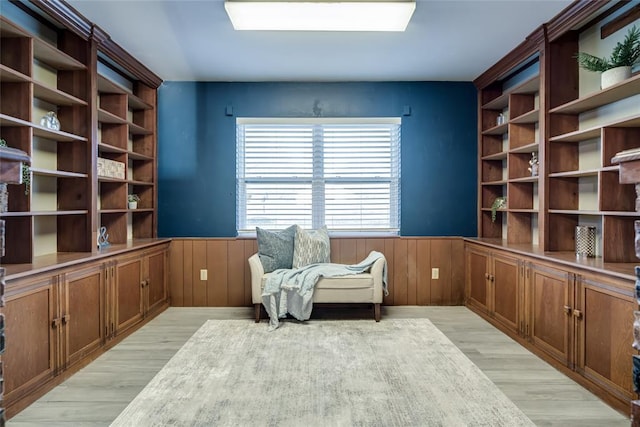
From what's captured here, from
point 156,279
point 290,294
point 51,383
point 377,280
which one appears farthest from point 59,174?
point 377,280

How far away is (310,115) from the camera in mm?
4641

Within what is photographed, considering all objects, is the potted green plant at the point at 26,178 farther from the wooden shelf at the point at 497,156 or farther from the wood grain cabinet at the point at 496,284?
the wooden shelf at the point at 497,156

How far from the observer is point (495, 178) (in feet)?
15.2

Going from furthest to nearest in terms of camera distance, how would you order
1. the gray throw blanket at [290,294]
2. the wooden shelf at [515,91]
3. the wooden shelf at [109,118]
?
the gray throw blanket at [290,294] → the wooden shelf at [515,91] → the wooden shelf at [109,118]

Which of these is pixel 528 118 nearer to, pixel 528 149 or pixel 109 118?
pixel 528 149

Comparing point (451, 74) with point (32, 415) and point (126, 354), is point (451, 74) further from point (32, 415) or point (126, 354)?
point (32, 415)

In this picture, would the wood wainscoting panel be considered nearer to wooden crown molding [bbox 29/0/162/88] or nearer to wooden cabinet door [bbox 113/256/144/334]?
wooden cabinet door [bbox 113/256/144/334]

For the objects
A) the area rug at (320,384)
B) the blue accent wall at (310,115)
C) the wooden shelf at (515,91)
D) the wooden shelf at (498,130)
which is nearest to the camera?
the area rug at (320,384)

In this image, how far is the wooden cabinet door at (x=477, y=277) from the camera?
4.00 meters

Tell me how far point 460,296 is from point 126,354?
3.57 m

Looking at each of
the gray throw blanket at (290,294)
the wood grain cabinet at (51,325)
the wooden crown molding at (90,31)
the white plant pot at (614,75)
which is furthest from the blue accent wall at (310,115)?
the white plant pot at (614,75)

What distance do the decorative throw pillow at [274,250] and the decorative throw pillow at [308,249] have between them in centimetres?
8

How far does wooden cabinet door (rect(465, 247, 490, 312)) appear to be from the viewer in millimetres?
3998

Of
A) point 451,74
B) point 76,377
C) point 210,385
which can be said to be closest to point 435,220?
point 451,74
